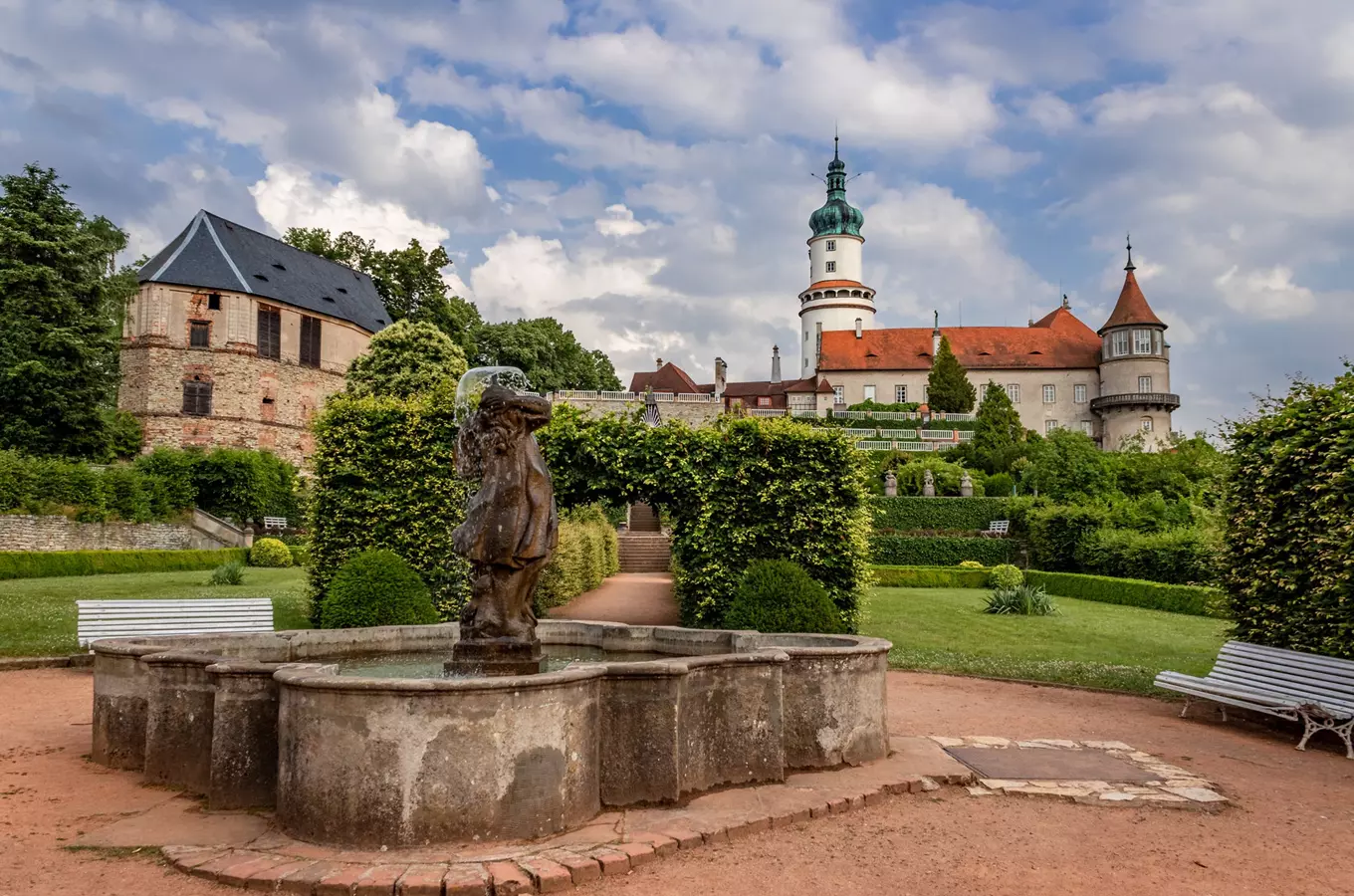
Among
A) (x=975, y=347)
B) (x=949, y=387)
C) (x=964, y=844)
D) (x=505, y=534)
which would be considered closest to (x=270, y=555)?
(x=505, y=534)

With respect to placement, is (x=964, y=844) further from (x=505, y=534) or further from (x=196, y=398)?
(x=196, y=398)

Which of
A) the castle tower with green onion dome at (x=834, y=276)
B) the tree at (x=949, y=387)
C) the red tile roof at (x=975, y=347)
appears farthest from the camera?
the castle tower with green onion dome at (x=834, y=276)

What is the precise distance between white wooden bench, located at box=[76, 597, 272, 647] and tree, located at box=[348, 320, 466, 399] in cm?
2978

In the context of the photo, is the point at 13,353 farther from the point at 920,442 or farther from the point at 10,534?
the point at 920,442

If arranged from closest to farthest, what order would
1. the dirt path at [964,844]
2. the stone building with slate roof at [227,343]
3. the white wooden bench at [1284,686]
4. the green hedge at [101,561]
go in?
1. the dirt path at [964,844]
2. the white wooden bench at [1284,686]
3. the green hedge at [101,561]
4. the stone building with slate roof at [227,343]

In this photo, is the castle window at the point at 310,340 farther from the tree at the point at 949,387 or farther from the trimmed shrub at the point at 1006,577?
the tree at the point at 949,387

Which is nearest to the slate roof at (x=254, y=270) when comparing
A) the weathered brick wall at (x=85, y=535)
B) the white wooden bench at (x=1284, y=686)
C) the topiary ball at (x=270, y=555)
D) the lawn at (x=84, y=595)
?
the weathered brick wall at (x=85, y=535)

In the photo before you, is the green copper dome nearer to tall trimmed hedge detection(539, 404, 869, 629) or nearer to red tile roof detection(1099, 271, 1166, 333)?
red tile roof detection(1099, 271, 1166, 333)

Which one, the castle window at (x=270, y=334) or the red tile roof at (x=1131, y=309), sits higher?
the red tile roof at (x=1131, y=309)

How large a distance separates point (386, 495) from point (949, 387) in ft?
202

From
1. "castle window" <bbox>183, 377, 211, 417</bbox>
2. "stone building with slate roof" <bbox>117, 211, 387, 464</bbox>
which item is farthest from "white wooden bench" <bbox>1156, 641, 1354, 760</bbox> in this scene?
"castle window" <bbox>183, 377, 211, 417</bbox>

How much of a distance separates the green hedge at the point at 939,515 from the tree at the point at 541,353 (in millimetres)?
28725

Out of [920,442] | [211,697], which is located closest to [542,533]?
[211,697]

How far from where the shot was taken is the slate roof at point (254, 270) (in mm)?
50812
